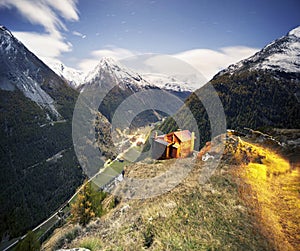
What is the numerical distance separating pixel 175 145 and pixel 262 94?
4727 inches

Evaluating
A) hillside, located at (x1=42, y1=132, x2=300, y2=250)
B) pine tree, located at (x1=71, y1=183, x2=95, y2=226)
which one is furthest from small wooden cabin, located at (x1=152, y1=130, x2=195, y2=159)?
pine tree, located at (x1=71, y1=183, x2=95, y2=226)

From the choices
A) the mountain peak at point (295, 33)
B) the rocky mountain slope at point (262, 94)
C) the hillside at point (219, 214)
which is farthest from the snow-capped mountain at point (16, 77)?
the mountain peak at point (295, 33)

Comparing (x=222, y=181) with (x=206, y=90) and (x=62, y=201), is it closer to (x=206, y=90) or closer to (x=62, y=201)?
(x=62, y=201)

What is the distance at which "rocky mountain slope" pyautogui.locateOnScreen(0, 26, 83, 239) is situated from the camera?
95.6 m

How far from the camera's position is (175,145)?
2916 centimetres

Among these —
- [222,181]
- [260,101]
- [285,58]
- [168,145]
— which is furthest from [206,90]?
[222,181]

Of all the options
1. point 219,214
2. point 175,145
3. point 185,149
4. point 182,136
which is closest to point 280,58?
point 182,136

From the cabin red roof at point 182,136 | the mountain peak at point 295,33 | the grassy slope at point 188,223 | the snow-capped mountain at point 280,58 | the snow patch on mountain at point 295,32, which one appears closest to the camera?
the grassy slope at point 188,223

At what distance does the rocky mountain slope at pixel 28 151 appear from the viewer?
9556cm

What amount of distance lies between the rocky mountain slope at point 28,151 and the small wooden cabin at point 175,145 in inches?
3492

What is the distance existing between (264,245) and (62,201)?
373ft

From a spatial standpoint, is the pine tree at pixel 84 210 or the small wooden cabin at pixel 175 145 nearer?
the pine tree at pixel 84 210

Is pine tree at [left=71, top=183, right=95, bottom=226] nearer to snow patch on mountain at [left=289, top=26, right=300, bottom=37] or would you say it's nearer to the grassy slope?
the grassy slope

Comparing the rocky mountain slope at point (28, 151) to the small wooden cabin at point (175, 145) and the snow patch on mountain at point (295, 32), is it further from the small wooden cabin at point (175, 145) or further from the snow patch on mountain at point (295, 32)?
the snow patch on mountain at point (295, 32)
